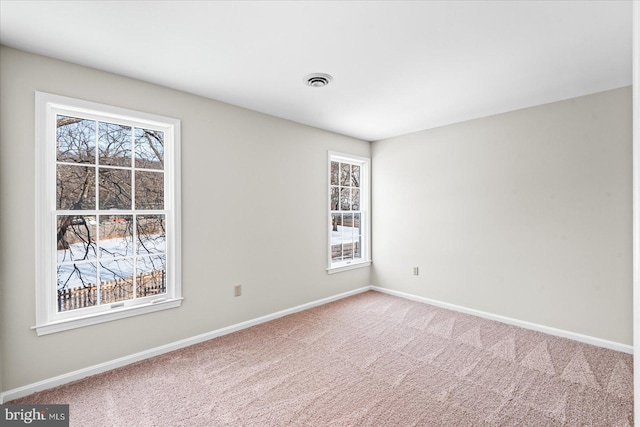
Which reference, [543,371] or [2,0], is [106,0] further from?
[543,371]

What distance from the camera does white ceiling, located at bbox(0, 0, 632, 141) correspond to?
1780 millimetres

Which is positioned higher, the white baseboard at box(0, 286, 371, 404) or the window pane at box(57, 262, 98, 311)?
the window pane at box(57, 262, 98, 311)

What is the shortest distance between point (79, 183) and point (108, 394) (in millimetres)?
1628

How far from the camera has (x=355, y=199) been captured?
495 centimetres

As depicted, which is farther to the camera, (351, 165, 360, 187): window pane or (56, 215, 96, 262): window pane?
(351, 165, 360, 187): window pane

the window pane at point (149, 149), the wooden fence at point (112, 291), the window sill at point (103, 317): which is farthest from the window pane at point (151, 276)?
the window pane at point (149, 149)

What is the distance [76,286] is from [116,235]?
483 millimetres

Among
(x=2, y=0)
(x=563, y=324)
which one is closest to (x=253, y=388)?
(x=2, y=0)

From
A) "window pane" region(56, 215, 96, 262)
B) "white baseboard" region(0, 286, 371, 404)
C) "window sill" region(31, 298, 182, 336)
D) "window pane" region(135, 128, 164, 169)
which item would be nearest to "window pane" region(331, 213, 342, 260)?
"white baseboard" region(0, 286, 371, 404)

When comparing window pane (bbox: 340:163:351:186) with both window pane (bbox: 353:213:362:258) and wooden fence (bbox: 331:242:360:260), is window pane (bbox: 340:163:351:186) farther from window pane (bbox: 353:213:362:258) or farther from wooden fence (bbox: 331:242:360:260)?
wooden fence (bbox: 331:242:360:260)

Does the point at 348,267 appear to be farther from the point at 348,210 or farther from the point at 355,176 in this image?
the point at 355,176

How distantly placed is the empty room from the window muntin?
287 millimetres

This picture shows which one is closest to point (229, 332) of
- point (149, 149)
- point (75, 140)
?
point (149, 149)

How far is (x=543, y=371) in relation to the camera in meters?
2.52
